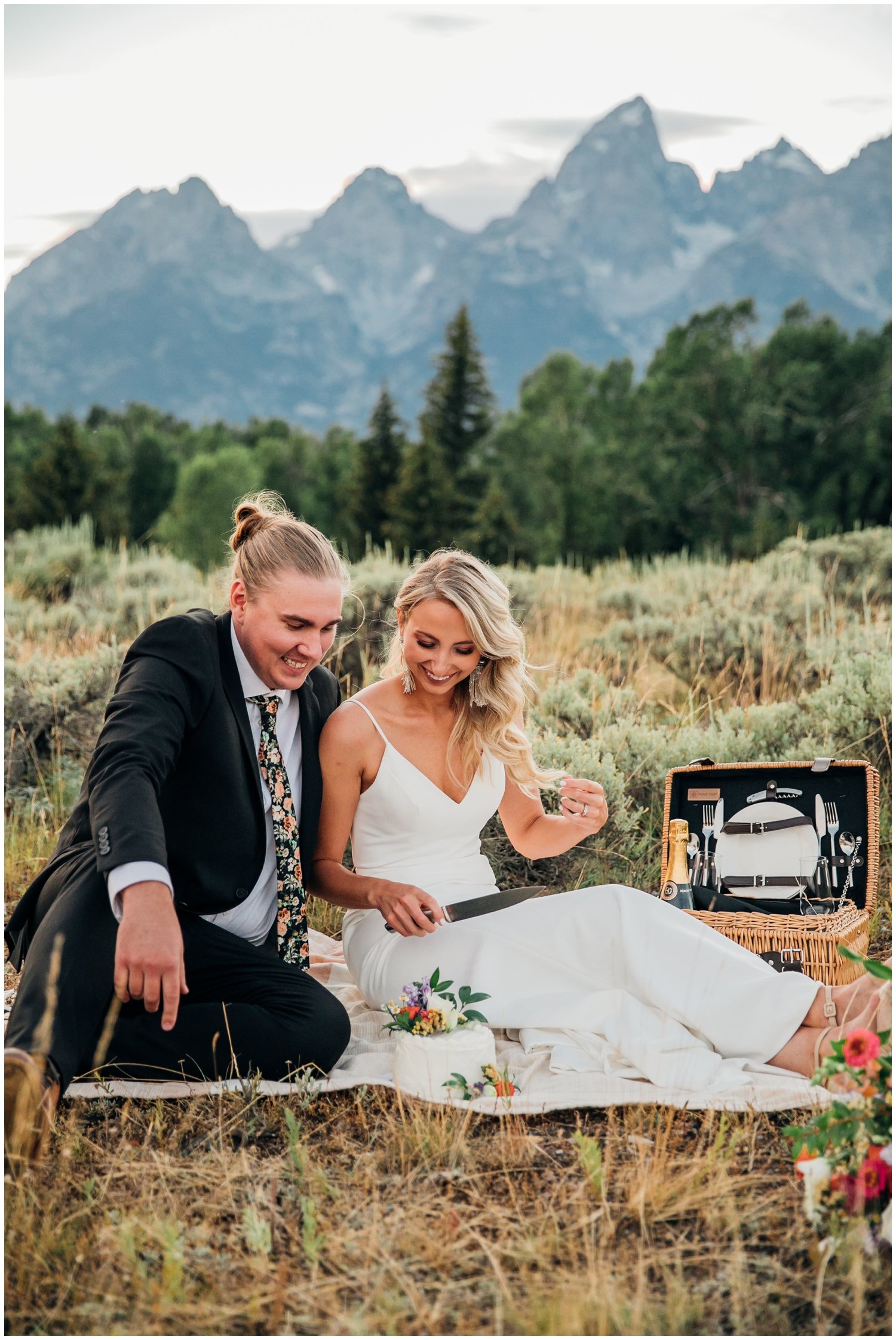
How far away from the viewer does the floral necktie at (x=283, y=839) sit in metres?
3.15

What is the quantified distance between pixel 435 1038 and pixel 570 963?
52 centimetres

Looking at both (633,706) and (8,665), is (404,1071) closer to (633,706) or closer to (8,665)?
(633,706)

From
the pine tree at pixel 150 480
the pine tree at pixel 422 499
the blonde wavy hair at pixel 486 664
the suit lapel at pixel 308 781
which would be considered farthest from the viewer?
the pine tree at pixel 150 480

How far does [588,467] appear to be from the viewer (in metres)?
39.1

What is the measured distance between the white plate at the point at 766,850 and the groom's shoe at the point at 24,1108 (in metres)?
2.41

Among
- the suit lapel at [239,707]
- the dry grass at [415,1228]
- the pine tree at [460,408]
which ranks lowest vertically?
the dry grass at [415,1228]

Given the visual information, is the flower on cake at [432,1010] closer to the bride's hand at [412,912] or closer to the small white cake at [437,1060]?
the small white cake at [437,1060]

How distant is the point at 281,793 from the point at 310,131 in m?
32.4

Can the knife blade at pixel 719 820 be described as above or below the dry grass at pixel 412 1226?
above

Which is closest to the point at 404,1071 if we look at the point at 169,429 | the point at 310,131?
the point at 310,131

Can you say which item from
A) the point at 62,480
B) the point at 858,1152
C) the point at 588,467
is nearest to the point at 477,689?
the point at 858,1152

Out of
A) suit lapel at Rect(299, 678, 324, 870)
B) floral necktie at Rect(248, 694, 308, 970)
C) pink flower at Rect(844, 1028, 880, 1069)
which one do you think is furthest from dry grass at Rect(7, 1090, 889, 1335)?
suit lapel at Rect(299, 678, 324, 870)

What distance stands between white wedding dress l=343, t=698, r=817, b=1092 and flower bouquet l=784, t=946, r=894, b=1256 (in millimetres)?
693

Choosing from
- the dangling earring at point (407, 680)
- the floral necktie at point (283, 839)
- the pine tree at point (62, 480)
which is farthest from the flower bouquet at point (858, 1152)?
the pine tree at point (62, 480)
